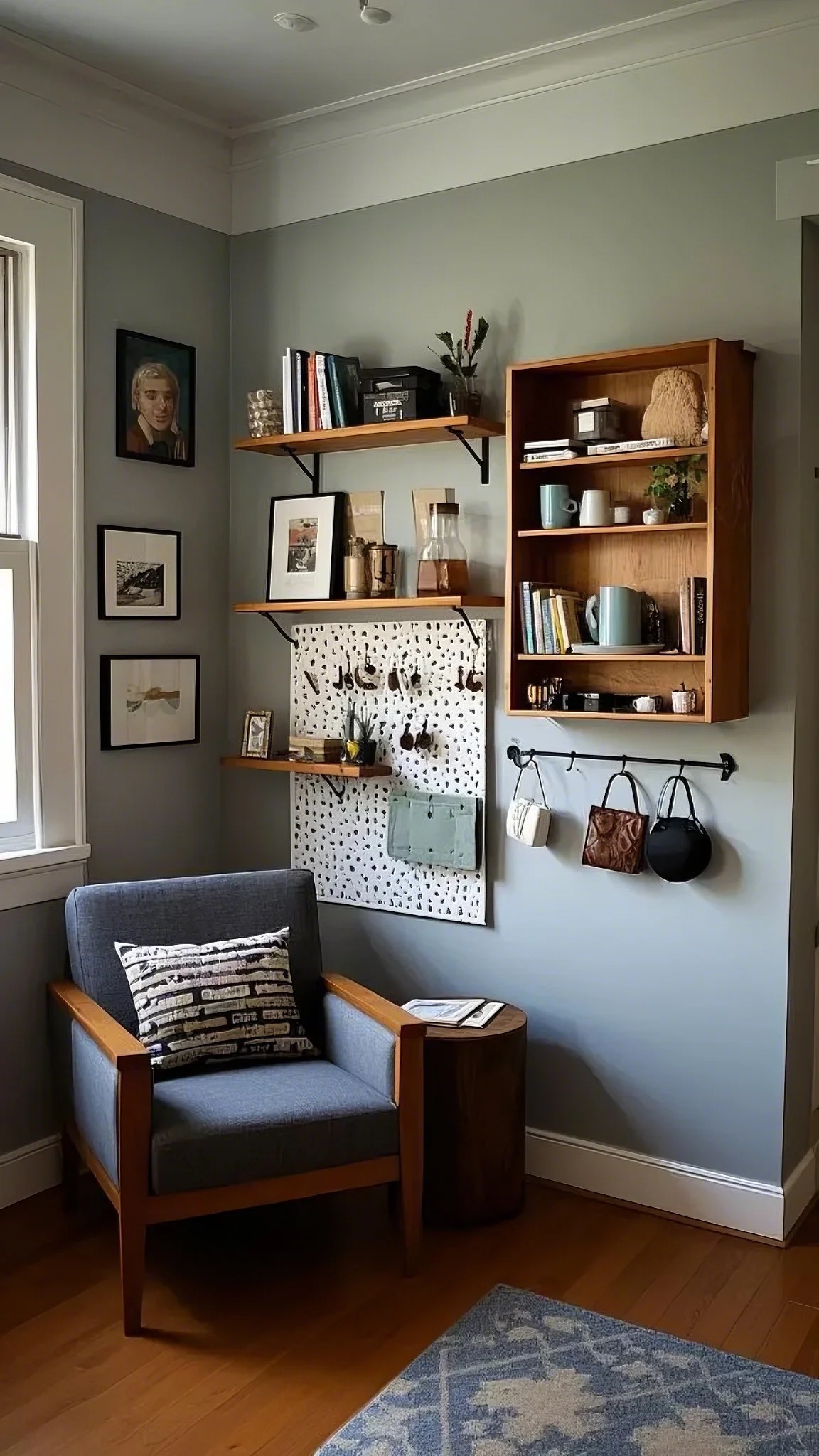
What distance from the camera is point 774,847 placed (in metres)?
2.93

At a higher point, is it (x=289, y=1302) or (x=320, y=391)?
(x=320, y=391)

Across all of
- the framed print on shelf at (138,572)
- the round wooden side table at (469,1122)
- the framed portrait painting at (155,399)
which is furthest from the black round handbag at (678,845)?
the framed portrait painting at (155,399)

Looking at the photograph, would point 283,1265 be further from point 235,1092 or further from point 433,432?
point 433,432

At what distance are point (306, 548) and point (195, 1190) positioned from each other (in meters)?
1.77

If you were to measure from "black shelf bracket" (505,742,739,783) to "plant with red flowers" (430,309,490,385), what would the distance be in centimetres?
95

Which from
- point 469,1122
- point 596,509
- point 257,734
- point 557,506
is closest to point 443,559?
point 557,506

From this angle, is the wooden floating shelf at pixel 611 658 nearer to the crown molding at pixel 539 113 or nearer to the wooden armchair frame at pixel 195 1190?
the wooden armchair frame at pixel 195 1190

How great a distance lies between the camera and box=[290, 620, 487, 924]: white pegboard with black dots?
337 centimetres

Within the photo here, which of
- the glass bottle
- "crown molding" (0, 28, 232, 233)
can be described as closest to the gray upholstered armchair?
the glass bottle

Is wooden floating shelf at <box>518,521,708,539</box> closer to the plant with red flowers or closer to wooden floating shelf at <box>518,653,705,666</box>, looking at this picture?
wooden floating shelf at <box>518,653,705,666</box>

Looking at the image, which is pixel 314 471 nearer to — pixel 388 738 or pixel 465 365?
pixel 465 365

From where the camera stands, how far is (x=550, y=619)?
3.03 meters

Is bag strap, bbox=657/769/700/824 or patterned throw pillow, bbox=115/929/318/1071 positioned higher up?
bag strap, bbox=657/769/700/824

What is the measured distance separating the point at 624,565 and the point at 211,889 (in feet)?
4.28
